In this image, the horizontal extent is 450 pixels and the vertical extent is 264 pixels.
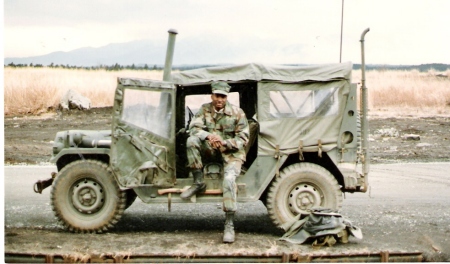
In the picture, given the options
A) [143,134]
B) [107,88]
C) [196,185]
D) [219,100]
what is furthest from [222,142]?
[107,88]

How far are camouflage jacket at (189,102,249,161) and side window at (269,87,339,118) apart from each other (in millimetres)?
404

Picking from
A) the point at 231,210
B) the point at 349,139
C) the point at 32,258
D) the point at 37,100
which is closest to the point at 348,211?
the point at 349,139

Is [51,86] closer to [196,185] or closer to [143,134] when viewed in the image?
[143,134]

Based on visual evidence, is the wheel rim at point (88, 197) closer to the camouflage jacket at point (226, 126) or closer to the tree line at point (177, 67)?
the camouflage jacket at point (226, 126)

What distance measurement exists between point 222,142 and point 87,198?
5.56ft

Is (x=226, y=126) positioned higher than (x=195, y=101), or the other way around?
(x=195, y=101)

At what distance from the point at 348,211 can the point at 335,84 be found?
241 cm

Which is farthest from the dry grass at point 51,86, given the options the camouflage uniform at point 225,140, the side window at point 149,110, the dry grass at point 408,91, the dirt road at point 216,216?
the dry grass at point 408,91

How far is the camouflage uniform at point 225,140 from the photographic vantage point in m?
7.26

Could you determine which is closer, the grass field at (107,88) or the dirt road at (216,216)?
the dirt road at (216,216)

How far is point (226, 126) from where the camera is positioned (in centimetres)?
746

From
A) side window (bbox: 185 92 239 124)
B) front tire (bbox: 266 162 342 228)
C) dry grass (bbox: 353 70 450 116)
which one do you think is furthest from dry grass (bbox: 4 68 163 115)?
A: dry grass (bbox: 353 70 450 116)

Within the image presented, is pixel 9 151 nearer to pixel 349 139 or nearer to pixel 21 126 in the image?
pixel 21 126

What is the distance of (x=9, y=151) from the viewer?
13359 mm
